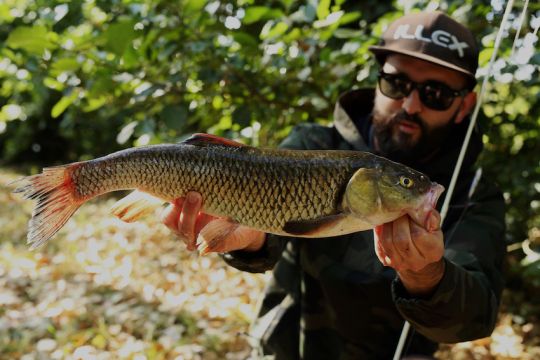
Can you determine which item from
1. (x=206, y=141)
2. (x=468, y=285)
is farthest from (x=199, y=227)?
(x=468, y=285)

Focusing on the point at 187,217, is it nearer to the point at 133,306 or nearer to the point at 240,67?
the point at 240,67

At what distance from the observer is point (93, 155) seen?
395 inches

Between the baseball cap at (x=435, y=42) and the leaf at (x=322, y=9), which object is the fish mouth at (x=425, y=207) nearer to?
the baseball cap at (x=435, y=42)

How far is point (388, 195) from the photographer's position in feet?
4.73

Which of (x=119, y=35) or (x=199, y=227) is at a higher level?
(x=119, y=35)

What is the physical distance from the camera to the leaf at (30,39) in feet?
7.50

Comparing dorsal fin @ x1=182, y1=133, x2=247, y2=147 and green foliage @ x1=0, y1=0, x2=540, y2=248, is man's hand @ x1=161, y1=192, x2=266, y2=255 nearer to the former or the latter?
dorsal fin @ x1=182, y1=133, x2=247, y2=147

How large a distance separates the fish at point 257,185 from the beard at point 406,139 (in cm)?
99

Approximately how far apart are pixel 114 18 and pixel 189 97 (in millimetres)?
683

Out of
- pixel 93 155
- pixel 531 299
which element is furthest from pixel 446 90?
pixel 93 155

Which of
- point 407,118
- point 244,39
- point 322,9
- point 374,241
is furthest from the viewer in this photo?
point 322,9

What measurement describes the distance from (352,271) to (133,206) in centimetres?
124

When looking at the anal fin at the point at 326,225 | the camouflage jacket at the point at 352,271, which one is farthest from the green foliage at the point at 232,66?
the anal fin at the point at 326,225

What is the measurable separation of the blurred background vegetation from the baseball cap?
0.88 ft
